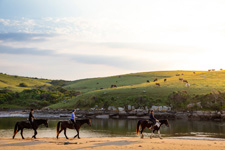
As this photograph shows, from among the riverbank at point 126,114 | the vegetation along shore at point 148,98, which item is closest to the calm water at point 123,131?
the riverbank at point 126,114

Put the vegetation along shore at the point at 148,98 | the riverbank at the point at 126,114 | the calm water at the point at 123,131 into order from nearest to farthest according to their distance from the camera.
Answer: the calm water at the point at 123,131 < the riverbank at the point at 126,114 < the vegetation along shore at the point at 148,98

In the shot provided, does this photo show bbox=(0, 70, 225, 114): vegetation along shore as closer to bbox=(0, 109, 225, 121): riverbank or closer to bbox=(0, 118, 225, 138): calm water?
bbox=(0, 109, 225, 121): riverbank

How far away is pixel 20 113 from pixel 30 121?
47367mm

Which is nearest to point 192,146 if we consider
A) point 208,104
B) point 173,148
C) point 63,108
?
point 173,148

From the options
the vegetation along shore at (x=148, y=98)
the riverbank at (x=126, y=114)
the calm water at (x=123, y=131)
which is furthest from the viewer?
the vegetation along shore at (x=148, y=98)

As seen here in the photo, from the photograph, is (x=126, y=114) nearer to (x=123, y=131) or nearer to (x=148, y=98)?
(x=148, y=98)

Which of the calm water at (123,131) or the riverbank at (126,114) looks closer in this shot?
the calm water at (123,131)

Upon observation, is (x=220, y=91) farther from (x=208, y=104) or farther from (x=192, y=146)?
(x=192, y=146)

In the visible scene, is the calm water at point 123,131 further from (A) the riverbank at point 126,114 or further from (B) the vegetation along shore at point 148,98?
(B) the vegetation along shore at point 148,98

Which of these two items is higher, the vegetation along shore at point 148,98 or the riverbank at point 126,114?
the vegetation along shore at point 148,98

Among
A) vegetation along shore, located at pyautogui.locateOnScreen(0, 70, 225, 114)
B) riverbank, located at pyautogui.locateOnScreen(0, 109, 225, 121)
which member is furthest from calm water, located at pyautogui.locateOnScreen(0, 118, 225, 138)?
vegetation along shore, located at pyautogui.locateOnScreen(0, 70, 225, 114)

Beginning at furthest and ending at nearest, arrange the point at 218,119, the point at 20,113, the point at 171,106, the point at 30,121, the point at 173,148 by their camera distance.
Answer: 1. the point at 20,113
2. the point at 171,106
3. the point at 218,119
4. the point at 30,121
5. the point at 173,148

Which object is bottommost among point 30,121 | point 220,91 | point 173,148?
point 173,148

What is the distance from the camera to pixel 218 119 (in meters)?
58.2
